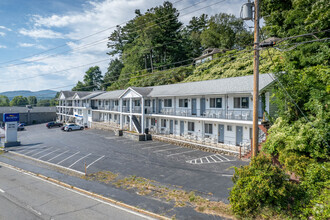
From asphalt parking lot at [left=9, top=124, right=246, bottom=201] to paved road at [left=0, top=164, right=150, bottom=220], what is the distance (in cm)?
337

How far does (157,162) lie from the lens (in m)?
18.1

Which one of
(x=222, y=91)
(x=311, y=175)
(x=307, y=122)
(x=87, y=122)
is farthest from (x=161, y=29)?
(x=311, y=175)

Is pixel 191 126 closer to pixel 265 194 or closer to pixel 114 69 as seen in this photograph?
pixel 265 194

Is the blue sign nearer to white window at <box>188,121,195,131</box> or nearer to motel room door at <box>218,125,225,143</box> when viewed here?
white window at <box>188,121,195,131</box>

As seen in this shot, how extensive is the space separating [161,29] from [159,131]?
1185 inches

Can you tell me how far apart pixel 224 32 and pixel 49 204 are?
53.3m

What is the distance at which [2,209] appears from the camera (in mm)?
9562

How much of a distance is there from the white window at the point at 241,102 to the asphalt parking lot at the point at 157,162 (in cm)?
543

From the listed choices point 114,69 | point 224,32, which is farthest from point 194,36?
point 114,69

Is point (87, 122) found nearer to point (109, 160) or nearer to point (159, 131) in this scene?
point (159, 131)

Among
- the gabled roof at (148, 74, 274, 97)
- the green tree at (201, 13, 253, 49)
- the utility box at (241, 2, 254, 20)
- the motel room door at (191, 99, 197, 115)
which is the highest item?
the green tree at (201, 13, 253, 49)

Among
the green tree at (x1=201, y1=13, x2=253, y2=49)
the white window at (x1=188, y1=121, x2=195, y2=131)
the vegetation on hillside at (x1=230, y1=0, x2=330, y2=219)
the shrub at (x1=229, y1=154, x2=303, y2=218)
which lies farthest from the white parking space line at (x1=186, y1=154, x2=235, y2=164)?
the green tree at (x1=201, y1=13, x2=253, y2=49)

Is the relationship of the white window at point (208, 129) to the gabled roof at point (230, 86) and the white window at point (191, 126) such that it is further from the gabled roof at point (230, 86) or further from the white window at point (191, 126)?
the gabled roof at point (230, 86)

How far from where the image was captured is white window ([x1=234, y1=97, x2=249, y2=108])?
20.4m
